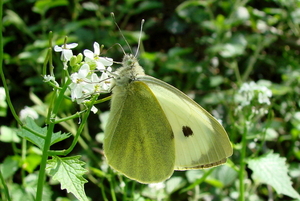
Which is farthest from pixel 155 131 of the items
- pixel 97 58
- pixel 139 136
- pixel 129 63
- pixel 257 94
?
pixel 257 94

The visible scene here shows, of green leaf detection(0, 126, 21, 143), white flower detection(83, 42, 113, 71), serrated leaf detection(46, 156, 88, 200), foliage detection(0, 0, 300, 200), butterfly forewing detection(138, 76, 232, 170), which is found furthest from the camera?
foliage detection(0, 0, 300, 200)

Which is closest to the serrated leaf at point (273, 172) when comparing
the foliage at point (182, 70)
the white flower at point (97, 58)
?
the foliage at point (182, 70)

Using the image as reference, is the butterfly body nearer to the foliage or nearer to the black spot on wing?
the black spot on wing

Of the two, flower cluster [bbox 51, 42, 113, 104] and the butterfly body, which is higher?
flower cluster [bbox 51, 42, 113, 104]

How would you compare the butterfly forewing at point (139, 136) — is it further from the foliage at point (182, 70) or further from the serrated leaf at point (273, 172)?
the serrated leaf at point (273, 172)

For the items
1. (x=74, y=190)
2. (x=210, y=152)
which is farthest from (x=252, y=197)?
(x=74, y=190)

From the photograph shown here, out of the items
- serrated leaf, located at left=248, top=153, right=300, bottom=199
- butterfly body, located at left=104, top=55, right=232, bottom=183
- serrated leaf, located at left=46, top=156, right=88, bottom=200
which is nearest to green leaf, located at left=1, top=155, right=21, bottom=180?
butterfly body, located at left=104, top=55, right=232, bottom=183
